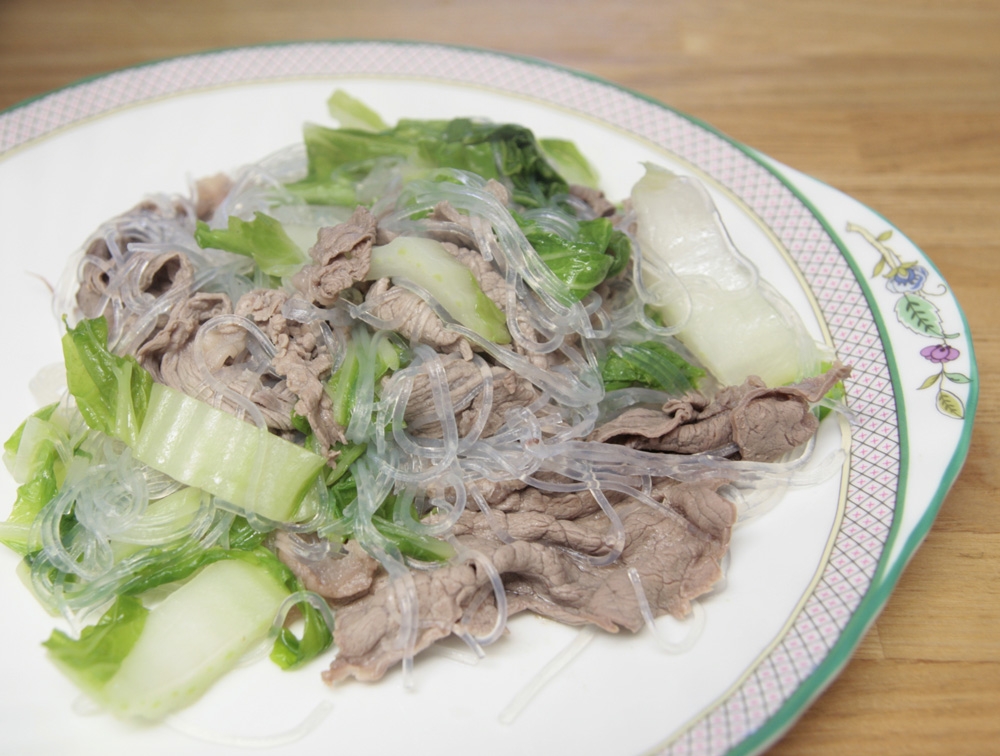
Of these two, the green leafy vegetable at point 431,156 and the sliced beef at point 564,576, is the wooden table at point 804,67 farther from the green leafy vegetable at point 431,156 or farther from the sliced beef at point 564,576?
the green leafy vegetable at point 431,156

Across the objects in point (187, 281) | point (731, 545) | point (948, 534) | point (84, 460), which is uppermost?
point (187, 281)

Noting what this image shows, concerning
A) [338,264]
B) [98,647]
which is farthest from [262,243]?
[98,647]

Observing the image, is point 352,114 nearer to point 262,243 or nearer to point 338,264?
point 262,243

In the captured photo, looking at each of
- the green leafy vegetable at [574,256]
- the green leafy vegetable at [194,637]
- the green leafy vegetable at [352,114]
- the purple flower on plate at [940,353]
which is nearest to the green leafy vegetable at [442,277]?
the green leafy vegetable at [574,256]

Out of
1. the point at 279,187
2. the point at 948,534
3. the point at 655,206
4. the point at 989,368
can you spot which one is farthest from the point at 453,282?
the point at 989,368

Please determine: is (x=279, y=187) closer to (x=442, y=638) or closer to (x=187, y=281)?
(x=187, y=281)

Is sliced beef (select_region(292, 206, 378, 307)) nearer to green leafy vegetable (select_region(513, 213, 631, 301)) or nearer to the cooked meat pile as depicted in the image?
the cooked meat pile
